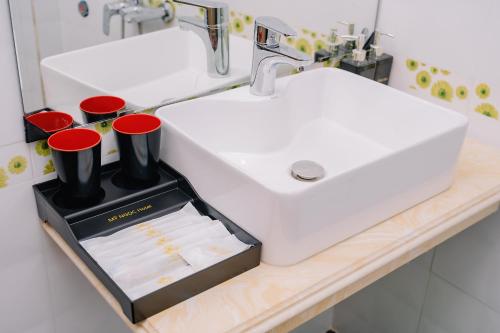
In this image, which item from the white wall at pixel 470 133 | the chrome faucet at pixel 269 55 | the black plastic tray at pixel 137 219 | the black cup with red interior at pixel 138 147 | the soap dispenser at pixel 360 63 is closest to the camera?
the black plastic tray at pixel 137 219

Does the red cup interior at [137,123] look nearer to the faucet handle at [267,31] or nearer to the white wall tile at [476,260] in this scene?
the faucet handle at [267,31]

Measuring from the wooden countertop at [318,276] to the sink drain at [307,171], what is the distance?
0.18 m

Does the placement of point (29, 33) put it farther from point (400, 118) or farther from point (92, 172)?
point (400, 118)

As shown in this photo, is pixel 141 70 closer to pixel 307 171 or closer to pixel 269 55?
pixel 269 55

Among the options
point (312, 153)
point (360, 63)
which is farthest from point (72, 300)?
point (360, 63)

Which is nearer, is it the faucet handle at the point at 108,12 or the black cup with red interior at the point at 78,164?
the black cup with red interior at the point at 78,164

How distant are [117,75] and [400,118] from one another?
0.67 meters

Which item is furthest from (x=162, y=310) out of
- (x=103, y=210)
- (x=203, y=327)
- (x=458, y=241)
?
(x=458, y=241)

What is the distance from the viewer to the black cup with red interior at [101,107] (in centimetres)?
114

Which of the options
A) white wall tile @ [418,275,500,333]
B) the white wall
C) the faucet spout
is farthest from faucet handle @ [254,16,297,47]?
white wall tile @ [418,275,500,333]

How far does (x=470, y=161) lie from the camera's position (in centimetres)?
133

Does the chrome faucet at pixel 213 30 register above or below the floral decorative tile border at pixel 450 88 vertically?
above

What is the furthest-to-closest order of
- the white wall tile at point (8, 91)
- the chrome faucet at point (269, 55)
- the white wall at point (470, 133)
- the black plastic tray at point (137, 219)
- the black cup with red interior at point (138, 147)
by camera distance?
the white wall at point (470, 133)
the chrome faucet at point (269, 55)
the black cup with red interior at point (138, 147)
the white wall tile at point (8, 91)
the black plastic tray at point (137, 219)

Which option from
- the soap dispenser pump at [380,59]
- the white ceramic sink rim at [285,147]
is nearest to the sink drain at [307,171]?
the white ceramic sink rim at [285,147]
